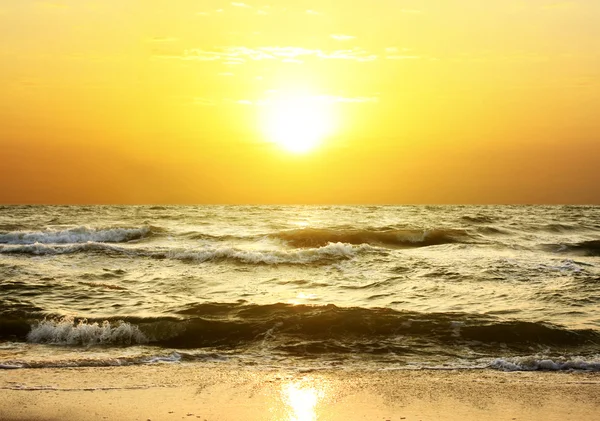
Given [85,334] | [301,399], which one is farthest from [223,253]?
[301,399]

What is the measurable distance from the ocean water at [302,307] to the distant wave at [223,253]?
86 mm

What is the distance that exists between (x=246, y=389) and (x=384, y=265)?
14.1m

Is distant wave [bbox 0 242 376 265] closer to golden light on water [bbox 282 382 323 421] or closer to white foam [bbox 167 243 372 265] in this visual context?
white foam [bbox 167 243 372 265]

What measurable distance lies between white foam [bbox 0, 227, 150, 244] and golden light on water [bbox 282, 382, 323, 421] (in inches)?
1003

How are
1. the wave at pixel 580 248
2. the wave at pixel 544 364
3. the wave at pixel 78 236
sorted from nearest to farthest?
the wave at pixel 544 364 < the wave at pixel 580 248 < the wave at pixel 78 236

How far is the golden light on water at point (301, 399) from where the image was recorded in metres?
7.25

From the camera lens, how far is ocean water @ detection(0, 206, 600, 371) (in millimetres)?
10719

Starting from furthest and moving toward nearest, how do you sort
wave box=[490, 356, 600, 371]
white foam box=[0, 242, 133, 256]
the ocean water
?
white foam box=[0, 242, 133, 256] → the ocean water → wave box=[490, 356, 600, 371]

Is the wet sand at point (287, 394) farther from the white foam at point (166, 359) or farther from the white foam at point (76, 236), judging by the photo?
the white foam at point (76, 236)

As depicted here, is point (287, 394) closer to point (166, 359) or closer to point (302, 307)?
point (166, 359)

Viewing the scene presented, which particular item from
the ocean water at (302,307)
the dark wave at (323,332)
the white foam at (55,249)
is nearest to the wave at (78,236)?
the white foam at (55,249)

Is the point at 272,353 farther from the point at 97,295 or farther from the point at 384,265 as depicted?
the point at 384,265

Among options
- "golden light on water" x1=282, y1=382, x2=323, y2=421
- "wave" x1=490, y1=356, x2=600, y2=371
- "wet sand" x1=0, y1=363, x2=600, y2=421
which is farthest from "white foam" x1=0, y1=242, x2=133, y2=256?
"wave" x1=490, y1=356, x2=600, y2=371

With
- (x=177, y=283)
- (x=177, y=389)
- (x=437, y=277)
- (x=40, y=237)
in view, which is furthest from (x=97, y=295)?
(x=40, y=237)
